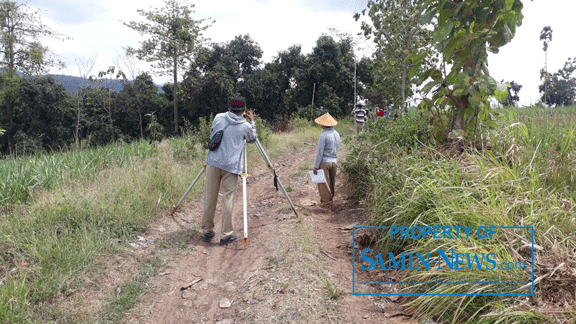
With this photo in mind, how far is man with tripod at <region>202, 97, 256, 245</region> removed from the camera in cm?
501

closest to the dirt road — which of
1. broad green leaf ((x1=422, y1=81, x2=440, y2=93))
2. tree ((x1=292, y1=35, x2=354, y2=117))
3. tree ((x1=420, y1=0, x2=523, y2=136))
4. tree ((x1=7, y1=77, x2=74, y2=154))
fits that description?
broad green leaf ((x1=422, y1=81, x2=440, y2=93))

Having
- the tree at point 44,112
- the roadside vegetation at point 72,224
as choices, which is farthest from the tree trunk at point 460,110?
the tree at point 44,112

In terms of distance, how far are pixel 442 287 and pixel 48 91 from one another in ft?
85.0

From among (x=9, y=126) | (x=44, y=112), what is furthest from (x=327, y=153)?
(x=9, y=126)

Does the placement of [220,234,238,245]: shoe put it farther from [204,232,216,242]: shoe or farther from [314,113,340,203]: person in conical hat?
[314,113,340,203]: person in conical hat

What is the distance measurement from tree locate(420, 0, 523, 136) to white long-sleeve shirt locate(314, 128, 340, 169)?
2.10m

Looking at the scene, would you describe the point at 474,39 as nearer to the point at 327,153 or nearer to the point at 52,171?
the point at 327,153

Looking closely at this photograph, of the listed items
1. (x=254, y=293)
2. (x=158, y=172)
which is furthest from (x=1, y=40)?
(x=254, y=293)

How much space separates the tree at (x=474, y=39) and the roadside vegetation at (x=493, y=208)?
63cm

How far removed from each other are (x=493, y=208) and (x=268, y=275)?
88.7 inches

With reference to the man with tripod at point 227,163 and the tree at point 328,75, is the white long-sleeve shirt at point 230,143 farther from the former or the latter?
the tree at point 328,75

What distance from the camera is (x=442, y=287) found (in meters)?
2.87

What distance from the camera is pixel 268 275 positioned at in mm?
3887

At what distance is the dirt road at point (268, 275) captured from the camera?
3.25 metres
